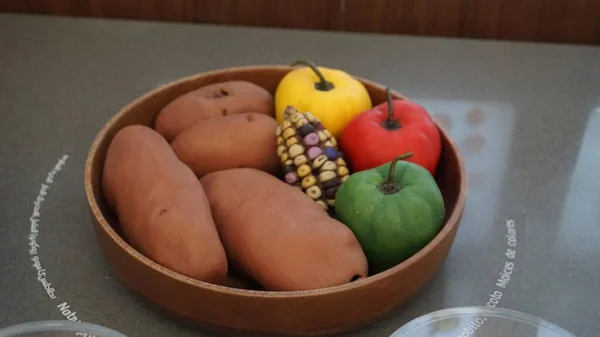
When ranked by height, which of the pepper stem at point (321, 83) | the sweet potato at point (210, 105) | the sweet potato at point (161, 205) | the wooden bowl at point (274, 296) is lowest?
the wooden bowl at point (274, 296)

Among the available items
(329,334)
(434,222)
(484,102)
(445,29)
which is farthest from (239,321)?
(445,29)

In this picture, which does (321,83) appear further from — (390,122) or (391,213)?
(391,213)

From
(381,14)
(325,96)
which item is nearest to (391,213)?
(325,96)

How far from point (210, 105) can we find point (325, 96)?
0.11 m

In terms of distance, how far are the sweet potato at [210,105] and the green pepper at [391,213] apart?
17 centimetres

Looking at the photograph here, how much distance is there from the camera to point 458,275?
578mm

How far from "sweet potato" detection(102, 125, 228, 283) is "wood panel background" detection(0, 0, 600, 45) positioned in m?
0.49

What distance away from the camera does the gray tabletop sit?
1.82 ft

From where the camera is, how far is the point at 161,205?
20.4 inches

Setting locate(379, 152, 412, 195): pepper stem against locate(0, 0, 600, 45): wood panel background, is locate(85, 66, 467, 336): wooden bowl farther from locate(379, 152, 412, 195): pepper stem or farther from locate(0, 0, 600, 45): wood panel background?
locate(0, 0, 600, 45): wood panel background

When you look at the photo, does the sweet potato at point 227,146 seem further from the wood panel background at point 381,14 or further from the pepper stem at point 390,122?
the wood panel background at point 381,14

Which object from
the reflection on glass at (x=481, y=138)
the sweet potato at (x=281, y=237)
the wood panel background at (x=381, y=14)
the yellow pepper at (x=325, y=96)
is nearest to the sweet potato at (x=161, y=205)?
the sweet potato at (x=281, y=237)

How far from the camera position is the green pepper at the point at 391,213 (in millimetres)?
519

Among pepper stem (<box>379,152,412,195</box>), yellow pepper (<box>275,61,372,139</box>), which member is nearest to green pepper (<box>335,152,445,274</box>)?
pepper stem (<box>379,152,412,195</box>)
